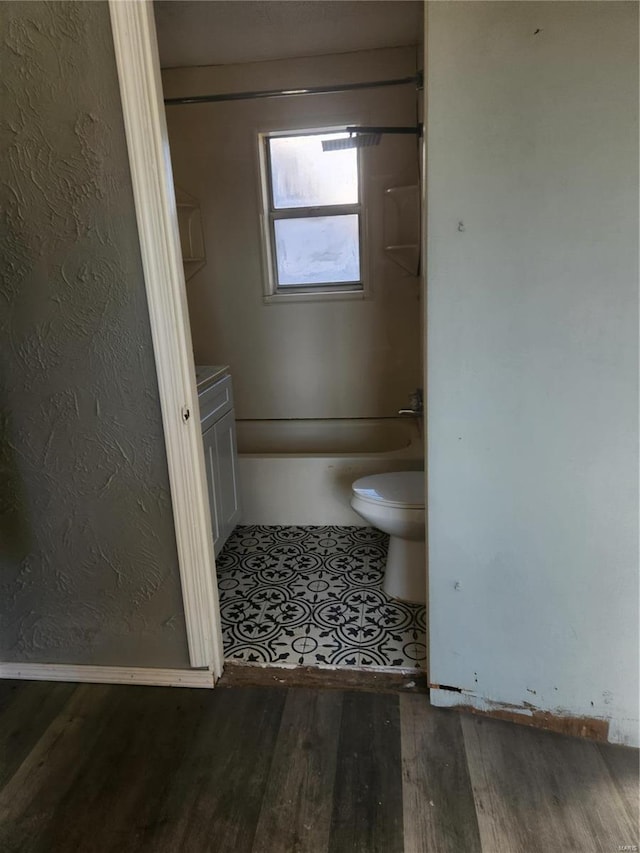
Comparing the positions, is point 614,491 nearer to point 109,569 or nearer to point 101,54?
point 109,569

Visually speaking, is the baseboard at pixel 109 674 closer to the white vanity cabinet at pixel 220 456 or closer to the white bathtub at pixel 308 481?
the white vanity cabinet at pixel 220 456

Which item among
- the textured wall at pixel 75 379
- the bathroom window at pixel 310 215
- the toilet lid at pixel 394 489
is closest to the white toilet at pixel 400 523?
the toilet lid at pixel 394 489

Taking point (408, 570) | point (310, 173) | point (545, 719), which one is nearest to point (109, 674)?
point (408, 570)

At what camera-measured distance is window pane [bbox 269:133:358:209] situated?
10.1 ft

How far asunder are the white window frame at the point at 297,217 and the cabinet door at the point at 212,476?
50.4 inches

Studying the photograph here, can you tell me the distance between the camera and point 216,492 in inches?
91.4

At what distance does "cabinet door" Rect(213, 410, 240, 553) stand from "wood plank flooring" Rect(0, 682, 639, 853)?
0.79m

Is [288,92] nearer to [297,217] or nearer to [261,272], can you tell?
[297,217]

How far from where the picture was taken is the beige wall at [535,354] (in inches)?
47.6

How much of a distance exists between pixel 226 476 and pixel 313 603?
26.7 inches

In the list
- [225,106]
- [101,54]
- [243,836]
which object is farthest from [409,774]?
[225,106]

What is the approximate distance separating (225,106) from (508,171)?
89.2 inches

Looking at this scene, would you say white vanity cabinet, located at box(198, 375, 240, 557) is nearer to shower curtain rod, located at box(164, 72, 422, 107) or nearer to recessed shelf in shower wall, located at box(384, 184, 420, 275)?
recessed shelf in shower wall, located at box(384, 184, 420, 275)

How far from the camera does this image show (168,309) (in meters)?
1.48
